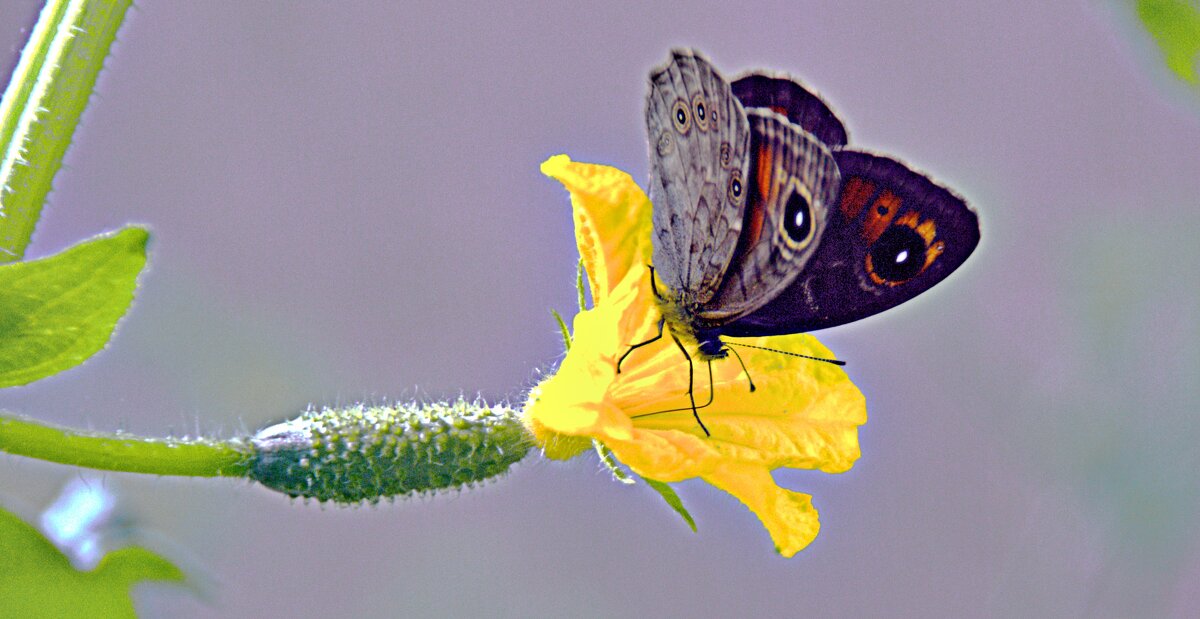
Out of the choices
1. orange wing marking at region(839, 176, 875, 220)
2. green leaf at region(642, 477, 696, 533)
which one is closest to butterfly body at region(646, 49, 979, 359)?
orange wing marking at region(839, 176, 875, 220)

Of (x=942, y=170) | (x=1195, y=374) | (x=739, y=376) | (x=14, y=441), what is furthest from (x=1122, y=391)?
(x=14, y=441)

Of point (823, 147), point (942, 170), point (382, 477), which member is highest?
point (942, 170)

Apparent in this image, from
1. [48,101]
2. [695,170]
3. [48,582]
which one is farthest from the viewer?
[695,170]

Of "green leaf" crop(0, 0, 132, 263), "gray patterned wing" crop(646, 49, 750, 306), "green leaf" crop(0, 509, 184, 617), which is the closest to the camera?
"green leaf" crop(0, 509, 184, 617)

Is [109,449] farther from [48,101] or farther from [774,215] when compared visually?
[774,215]

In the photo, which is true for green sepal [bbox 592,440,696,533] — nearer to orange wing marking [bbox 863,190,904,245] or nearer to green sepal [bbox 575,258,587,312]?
green sepal [bbox 575,258,587,312]

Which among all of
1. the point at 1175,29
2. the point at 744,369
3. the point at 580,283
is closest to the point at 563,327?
the point at 580,283

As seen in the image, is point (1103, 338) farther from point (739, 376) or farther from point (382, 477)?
point (382, 477)
